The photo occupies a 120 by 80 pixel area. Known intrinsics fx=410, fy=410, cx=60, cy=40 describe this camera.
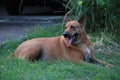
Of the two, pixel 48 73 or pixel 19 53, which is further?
pixel 19 53

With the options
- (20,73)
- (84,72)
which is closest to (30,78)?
(20,73)

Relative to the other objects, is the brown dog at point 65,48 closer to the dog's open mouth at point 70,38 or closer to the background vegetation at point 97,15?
the dog's open mouth at point 70,38

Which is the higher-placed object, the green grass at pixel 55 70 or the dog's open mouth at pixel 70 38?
the dog's open mouth at pixel 70 38

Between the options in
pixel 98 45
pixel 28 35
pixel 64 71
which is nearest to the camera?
pixel 64 71

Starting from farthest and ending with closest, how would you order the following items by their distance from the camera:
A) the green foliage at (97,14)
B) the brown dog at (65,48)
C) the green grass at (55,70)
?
1. the green foliage at (97,14)
2. the brown dog at (65,48)
3. the green grass at (55,70)

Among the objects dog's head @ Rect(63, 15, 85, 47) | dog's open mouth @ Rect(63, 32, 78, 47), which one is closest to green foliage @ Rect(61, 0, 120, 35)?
dog's head @ Rect(63, 15, 85, 47)

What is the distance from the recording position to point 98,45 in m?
8.76

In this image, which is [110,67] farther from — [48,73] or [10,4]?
[10,4]

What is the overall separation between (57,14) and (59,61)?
598cm

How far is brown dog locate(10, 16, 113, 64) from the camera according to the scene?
7.51 metres

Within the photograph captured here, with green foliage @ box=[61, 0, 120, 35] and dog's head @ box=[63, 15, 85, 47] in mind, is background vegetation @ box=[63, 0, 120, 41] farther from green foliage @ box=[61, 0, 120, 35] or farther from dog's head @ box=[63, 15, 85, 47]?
dog's head @ box=[63, 15, 85, 47]

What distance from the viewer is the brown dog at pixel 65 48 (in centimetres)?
751

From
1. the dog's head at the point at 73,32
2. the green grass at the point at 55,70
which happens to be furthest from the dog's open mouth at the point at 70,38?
Answer: the green grass at the point at 55,70

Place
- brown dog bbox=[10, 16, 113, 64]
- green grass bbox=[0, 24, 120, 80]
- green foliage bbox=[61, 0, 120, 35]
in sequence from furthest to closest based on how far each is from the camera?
green foliage bbox=[61, 0, 120, 35], brown dog bbox=[10, 16, 113, 64], green grass bbox=[0, 24, 120, 80]
